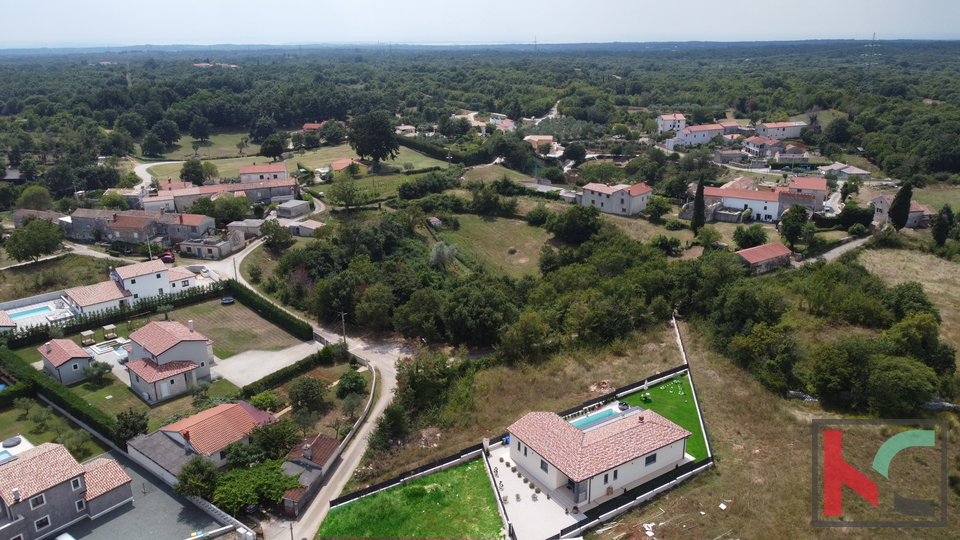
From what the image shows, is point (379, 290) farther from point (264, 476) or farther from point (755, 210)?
point (755, 210)

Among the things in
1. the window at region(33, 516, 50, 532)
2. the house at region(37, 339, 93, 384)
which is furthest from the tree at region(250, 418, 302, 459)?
the house at region(37, 339, 93, 384)

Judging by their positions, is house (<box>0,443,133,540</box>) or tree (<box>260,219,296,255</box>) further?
tree (<box>260,219,296,255</box>)

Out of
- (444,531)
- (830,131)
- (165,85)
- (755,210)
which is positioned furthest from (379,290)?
(165,85)

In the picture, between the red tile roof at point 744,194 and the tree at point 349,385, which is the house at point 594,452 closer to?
the tree at point 349,385

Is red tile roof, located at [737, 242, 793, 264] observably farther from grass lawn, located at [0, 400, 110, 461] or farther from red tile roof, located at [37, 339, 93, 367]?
red tile roof, located at [37, 339, 93, 367]

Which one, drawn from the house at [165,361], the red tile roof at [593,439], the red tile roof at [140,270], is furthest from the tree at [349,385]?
the red tile roof at [140,270]

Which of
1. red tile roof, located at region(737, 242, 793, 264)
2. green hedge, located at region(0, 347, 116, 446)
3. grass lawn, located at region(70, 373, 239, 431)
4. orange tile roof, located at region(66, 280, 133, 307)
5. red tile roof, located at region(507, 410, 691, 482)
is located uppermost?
red tile roof, located at region(737, 242, 793, 264)
